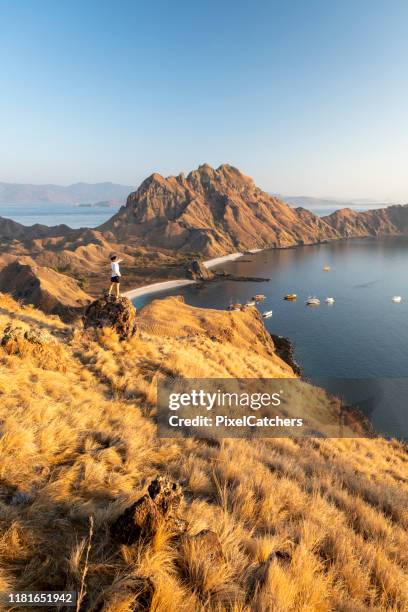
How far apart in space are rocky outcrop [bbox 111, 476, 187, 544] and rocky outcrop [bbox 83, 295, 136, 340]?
35.4 feet

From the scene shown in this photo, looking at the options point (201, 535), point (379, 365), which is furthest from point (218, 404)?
point (379, 365)

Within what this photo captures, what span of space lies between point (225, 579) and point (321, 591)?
1.09m

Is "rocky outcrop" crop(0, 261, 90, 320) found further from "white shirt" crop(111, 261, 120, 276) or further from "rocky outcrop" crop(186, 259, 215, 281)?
"rocky outcrop" crop(186, 259, 215, 281)

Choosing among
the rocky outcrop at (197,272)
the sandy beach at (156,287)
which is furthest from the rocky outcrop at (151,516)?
the rocky outcrop at (197,272)

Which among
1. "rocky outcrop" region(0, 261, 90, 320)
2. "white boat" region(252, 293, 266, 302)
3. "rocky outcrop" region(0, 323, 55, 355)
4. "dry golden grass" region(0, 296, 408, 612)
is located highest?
"rocky outcrop" region(0, 323, 55, 355)

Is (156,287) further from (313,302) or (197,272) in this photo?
(313,302)

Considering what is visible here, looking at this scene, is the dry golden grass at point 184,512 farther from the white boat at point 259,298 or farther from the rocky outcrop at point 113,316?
the white boat at point 259,298

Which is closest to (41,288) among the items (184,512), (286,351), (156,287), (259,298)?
(286,351)

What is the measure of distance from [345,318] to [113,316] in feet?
240

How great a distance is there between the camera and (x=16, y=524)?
3328mm

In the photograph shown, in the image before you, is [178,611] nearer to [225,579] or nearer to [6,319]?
[225,579]

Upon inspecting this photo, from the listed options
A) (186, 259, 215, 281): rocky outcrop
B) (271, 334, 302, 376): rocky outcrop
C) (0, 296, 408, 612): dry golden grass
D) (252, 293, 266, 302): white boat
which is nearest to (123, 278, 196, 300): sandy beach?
(186, 259, 215, 281): rocky outcrop

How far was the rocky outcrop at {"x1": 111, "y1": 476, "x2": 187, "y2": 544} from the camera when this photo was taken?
11.7 feet

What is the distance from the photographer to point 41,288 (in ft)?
200
